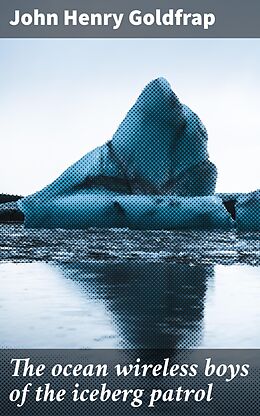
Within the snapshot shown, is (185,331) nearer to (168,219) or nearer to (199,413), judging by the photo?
(199,413)

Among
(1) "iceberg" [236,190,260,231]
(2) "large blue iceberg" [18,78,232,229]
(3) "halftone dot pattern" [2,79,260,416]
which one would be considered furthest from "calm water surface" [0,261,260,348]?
(2) "large blue iceberg" [18,78,232,229]

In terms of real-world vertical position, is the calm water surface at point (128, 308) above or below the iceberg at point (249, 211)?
above

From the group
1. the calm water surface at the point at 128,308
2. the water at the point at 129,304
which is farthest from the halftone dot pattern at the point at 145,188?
the calm water surface at the point at 128,308

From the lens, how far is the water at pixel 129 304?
237 centimetres

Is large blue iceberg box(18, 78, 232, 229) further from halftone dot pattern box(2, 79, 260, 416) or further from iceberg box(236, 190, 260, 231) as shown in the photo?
iceberg box(236, 190, 260, 231)

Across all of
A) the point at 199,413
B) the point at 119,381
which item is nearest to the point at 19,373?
the point at 119,381

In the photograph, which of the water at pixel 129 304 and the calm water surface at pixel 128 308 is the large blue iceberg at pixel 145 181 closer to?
the water at pixel 129 304

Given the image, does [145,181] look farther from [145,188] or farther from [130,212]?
[130,212]

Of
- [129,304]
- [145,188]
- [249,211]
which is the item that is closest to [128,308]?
[129,304]

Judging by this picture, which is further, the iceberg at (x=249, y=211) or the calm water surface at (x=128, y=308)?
the iceberg at (x=249, y=211)

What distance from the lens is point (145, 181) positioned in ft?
55.7

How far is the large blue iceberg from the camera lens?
15.8 metres

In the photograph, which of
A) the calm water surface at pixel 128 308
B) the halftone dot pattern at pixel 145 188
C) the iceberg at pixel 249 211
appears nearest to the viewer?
the calm water surface at pixel 128 308

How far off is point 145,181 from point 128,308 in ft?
45.3
